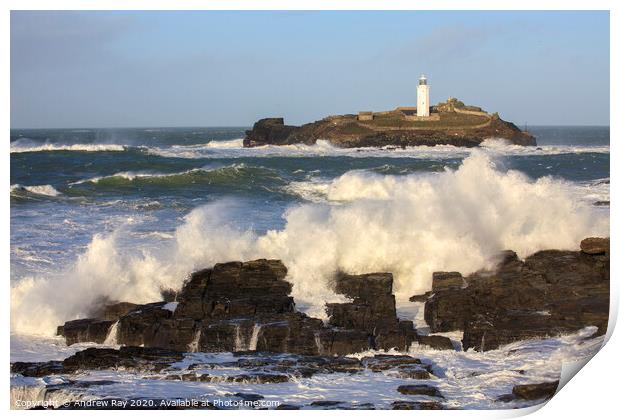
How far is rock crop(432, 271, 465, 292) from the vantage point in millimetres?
10594

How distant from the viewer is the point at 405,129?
48.4ft

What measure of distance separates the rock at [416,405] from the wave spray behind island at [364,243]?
2.41 meters

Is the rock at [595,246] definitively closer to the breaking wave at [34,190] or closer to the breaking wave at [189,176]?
the breaking wave at [189,176]

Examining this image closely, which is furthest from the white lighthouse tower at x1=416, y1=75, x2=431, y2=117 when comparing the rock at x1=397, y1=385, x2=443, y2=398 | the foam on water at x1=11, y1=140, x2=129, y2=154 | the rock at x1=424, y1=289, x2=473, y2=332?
the foam on water at x1=11, y1=140, x2=129, y2=154

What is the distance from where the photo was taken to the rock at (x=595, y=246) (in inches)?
414

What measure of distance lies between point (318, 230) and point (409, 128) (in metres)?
3.43

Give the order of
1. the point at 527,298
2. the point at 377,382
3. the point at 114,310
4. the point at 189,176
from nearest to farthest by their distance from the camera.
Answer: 1. the point at 377,382
2. the point at 527,298
3. the point at 114,310
4. the point at 189,176

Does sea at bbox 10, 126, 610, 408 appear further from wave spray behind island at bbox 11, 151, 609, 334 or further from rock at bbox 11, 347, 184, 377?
rock at bbox 11, 347, 184, 377

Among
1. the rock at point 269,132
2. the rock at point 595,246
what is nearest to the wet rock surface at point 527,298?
the rock at point 595,246

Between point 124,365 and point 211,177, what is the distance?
7710mm

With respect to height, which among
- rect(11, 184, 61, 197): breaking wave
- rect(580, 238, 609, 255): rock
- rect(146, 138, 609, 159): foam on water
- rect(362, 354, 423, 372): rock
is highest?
rect(146, 138, 609, 159): foam on water

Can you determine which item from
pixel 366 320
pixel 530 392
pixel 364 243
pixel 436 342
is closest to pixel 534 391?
pixel 530 392

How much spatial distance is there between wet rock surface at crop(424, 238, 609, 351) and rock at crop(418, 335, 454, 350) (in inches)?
5.6

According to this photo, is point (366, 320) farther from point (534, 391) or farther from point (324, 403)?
point (534, 391)
